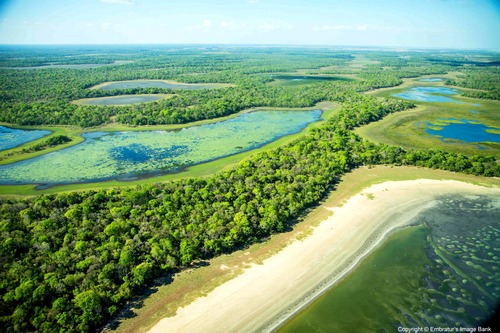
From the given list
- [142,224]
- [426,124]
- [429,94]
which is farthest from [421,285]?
[429,94]

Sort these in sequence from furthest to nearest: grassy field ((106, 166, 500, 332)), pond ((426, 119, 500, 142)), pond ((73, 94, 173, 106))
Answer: pond ((73, 94, 173, 106)) < pond ((426, 119, 500, 142)) < grassy field ((106, 166, 500, 332))

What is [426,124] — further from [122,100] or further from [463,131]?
[122,100]

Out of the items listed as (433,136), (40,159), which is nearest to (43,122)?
(40,159)

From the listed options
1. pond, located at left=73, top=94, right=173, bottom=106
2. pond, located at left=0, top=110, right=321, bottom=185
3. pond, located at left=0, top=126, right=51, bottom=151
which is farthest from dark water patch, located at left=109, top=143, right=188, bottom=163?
pond, located at left=73, top=94, right=173, bottom=106

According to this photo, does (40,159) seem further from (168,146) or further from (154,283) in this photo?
(154,283)

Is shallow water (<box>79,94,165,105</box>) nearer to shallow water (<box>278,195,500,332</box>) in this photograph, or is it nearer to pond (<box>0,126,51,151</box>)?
pond (<box>0,126,51,151</box>)
